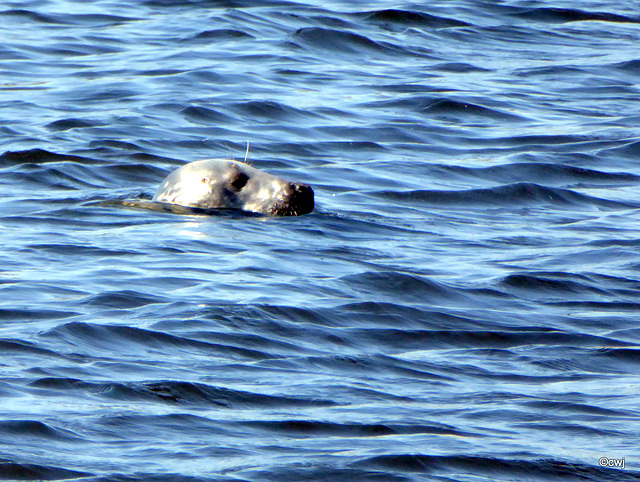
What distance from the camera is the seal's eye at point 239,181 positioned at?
9742mm

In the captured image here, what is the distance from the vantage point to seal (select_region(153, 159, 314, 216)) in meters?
9.60

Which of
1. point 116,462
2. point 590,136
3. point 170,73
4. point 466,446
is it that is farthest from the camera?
point 170,73

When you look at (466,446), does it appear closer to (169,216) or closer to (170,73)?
(169,216)

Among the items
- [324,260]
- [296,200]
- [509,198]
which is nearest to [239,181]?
[296,200]

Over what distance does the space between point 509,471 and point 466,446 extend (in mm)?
239

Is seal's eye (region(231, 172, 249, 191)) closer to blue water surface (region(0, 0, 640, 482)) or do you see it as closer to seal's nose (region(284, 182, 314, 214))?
blue water surface (region(0, 0, 640, 482))

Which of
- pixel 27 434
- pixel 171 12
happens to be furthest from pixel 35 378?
pixel 171 12

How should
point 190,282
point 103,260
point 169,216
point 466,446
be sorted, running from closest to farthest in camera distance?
point 466,446 → point 190,282 → point 103,260 → point 169,216

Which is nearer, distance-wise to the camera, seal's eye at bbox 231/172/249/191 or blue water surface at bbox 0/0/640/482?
blue water surface at bbox 0/0/640/482

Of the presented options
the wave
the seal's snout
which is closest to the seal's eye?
the seal's snout

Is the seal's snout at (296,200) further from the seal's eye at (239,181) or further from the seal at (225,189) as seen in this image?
the seal's eye at (239,181)

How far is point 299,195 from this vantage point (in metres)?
9.44

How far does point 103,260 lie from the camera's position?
808 centimetres

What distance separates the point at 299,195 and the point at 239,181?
537mm
